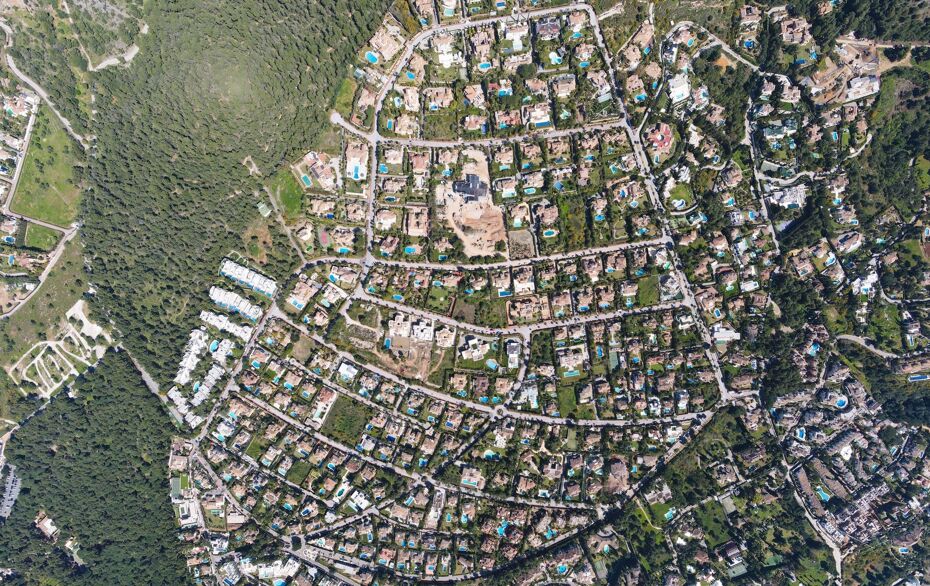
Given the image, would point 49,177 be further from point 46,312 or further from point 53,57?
point 46,312

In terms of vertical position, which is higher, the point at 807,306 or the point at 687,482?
the point at 807,306

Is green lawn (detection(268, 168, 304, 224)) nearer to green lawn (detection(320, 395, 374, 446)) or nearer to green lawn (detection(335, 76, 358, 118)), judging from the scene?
green lawn (detection(335, 76, 358, 118))

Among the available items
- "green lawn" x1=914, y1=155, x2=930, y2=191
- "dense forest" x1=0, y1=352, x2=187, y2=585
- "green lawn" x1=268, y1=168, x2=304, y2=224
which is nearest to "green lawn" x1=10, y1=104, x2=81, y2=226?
"dense forest" x1=0, y1=352, x2=187, y2=585

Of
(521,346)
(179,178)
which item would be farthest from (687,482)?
(179,178)

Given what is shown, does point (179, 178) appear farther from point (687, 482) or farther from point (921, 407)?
point (921, 407)

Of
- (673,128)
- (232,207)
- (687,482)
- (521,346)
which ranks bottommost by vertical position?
(687,482)

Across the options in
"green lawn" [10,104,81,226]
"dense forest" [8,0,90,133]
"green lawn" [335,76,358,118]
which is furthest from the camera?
"green lawn" [10,104,81,226]
